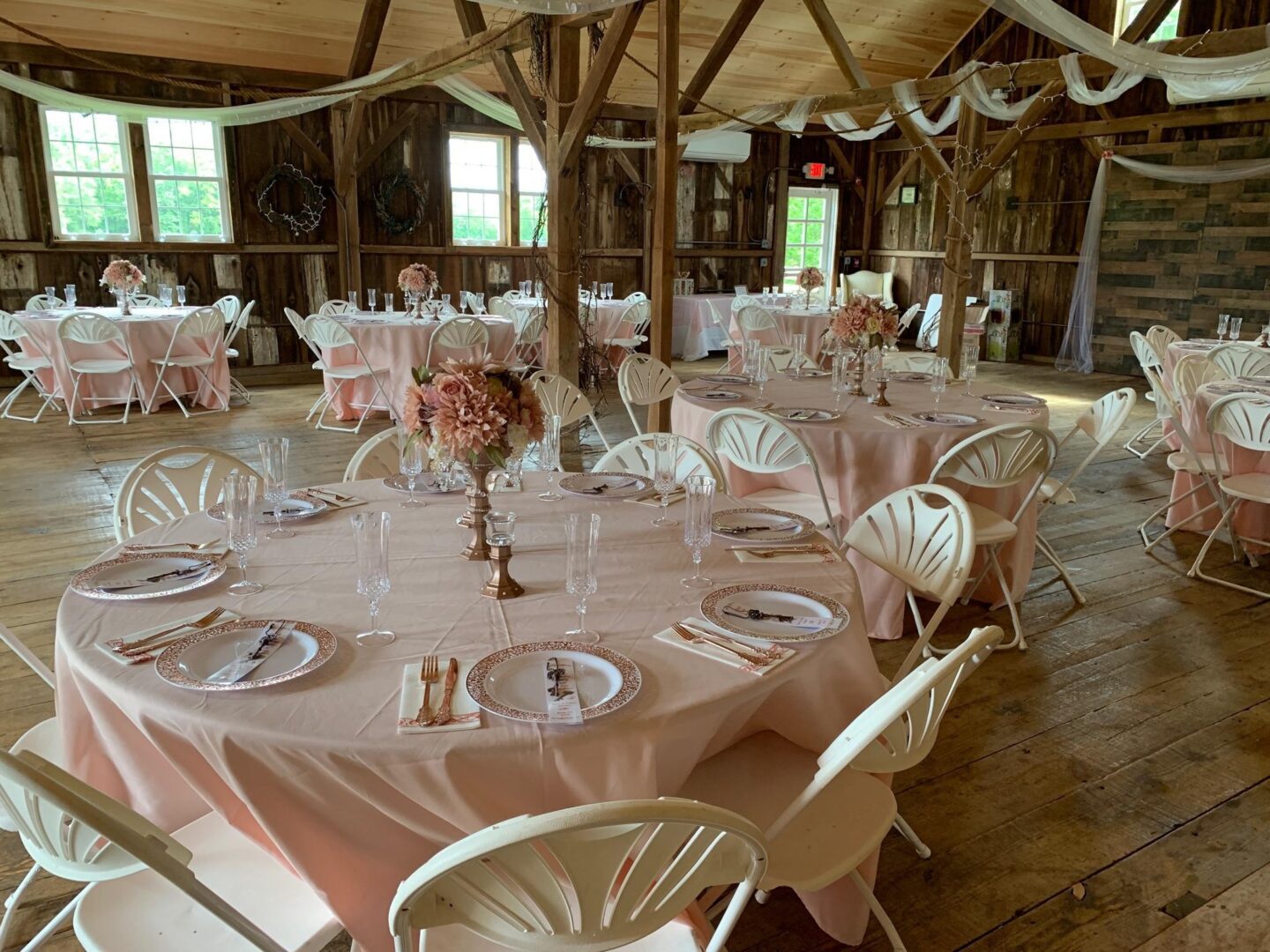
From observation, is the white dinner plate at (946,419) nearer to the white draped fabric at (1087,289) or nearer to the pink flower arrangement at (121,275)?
the pink flower arrangement at (121,275)

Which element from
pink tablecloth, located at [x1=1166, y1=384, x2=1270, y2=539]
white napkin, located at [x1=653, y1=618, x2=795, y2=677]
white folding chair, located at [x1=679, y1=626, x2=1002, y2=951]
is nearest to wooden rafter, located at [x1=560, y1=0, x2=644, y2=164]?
pink tablecloth, located at [x1=1166, y1=384, x2=1270, y2=539]

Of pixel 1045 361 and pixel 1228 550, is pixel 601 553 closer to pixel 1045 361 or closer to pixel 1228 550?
pixel 1228 550

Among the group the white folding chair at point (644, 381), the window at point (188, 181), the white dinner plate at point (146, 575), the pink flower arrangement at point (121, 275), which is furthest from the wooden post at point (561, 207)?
the window at point (188, 181)

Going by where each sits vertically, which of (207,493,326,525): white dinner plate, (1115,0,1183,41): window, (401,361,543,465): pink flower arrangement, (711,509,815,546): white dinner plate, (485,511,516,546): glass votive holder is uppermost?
(1115,0,1183,41): window

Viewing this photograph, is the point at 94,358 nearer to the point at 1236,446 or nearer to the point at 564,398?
the point at 564,398

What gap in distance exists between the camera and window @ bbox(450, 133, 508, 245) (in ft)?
35.2

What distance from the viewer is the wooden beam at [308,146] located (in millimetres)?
9320

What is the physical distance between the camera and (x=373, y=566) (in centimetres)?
174

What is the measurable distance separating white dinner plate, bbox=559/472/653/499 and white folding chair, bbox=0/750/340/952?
1.33 metres

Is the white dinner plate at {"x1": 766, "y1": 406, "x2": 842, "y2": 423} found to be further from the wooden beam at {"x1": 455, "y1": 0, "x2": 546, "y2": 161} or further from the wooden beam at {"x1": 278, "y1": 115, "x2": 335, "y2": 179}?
the wooden beam at {"x1": 278, "y1": 115, "x2": 335, "y2": 179}

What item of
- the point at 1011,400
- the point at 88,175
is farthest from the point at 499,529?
the point at 88,175

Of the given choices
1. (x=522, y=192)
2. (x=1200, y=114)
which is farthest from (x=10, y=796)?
(x=1200, y=114)

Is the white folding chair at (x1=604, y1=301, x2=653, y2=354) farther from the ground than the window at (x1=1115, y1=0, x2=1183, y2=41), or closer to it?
closer to it

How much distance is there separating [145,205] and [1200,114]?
431 inches
